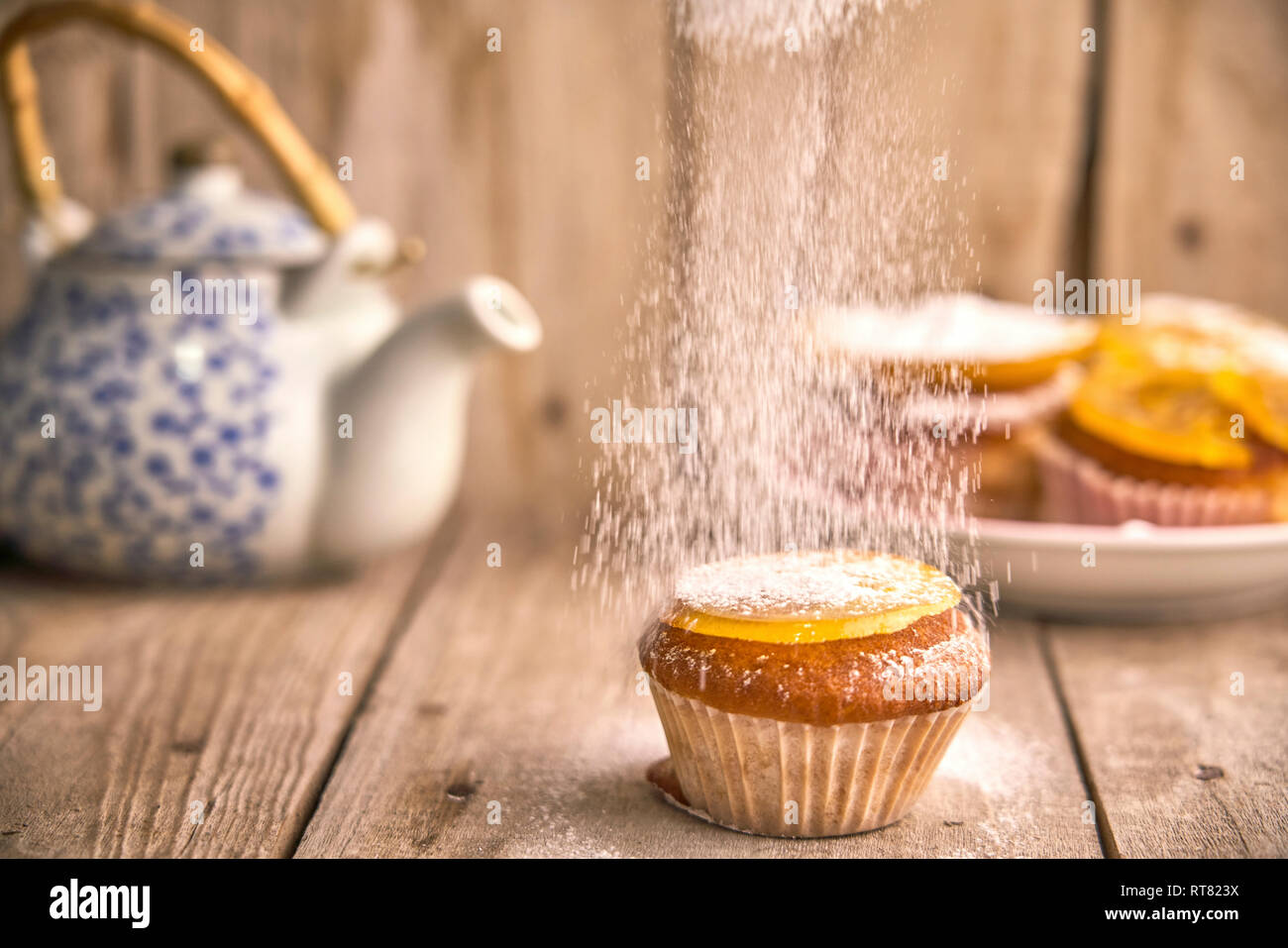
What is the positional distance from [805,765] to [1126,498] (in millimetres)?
564

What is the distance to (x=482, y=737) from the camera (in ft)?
2.86

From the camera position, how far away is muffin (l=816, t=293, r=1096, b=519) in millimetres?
1157

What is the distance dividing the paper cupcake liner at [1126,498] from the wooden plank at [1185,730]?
0.09 metres

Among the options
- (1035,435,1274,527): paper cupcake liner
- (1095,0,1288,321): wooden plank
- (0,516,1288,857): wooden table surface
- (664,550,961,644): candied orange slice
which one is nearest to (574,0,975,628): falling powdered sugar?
(664,550,961,644): candied orange slice

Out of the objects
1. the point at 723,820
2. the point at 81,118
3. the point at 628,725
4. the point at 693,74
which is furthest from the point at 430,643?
the point at 81,118

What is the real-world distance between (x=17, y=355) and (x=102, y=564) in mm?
192

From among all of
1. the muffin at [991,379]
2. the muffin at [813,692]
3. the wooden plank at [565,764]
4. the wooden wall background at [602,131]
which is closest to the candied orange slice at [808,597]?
the muffin at [813,692]

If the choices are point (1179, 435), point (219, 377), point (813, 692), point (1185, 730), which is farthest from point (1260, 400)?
point (219, 377)

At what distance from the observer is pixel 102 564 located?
114 centimetres

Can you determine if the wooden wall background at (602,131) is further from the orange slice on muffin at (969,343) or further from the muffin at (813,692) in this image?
the muffin at (813,692)

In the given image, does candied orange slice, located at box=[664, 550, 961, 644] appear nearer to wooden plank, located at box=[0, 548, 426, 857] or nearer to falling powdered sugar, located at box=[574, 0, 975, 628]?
falling powdered sugar, located at box=[574, 0, 975, 628]

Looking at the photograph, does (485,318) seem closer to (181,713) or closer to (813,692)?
(181,713)

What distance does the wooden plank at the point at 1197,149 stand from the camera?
139 cm
